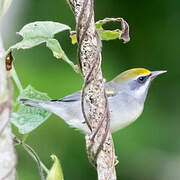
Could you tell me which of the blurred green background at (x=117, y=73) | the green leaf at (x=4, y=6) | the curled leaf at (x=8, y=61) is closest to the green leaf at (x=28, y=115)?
the curled leaf at (x=8, y=61)

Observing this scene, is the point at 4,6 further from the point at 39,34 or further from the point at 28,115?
the point at 28,115

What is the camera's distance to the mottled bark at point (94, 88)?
1.09m

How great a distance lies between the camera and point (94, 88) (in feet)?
3.68

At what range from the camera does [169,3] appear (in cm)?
287

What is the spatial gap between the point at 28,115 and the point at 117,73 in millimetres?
1403

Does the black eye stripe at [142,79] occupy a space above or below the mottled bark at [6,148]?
below

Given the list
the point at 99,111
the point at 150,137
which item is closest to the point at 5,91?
the point at 99,111

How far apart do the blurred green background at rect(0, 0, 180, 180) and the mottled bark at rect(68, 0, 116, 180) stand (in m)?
1.24

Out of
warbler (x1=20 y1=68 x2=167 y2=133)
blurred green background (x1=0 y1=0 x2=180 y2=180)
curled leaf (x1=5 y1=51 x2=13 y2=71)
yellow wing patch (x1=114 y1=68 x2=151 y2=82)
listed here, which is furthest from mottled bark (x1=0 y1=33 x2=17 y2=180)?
blurred green background (x1=0 y1=0 x2=180 y2=180)

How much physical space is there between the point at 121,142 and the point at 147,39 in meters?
0.72

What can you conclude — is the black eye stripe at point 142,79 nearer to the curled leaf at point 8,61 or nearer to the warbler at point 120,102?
the warbler at point 120,102

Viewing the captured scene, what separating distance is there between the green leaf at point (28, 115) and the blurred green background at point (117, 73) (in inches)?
44.0

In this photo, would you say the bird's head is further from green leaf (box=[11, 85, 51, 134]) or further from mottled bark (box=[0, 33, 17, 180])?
mottled bark (box=[0, 33, 17, 180])

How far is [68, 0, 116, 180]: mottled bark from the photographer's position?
1090 mm
